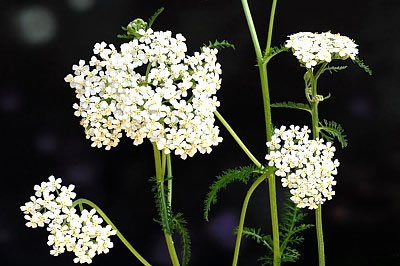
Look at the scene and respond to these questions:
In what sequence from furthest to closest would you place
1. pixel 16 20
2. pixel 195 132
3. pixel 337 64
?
pixel 337 64
pixel 16 20
pixel 195 132

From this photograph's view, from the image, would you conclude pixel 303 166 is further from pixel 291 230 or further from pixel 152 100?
pixel 152 100

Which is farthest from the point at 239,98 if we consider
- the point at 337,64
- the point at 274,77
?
the point at 337,64

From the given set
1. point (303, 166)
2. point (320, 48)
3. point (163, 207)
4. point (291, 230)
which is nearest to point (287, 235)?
point (291, 230)

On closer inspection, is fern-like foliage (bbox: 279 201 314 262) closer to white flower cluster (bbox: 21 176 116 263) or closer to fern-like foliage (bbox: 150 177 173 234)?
fern-like foliage (bbox: 150 177 173 234)

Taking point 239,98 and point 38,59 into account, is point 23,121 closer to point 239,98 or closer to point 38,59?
point 38,59

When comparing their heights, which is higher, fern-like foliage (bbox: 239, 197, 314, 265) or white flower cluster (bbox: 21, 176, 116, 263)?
fern-like foliage (bbox: 239, 197, 314, 265)

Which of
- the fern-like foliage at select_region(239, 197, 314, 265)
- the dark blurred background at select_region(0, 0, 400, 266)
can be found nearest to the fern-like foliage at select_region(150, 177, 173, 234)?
the fern-like foliage at select_region(239, 197, 314, 265)
